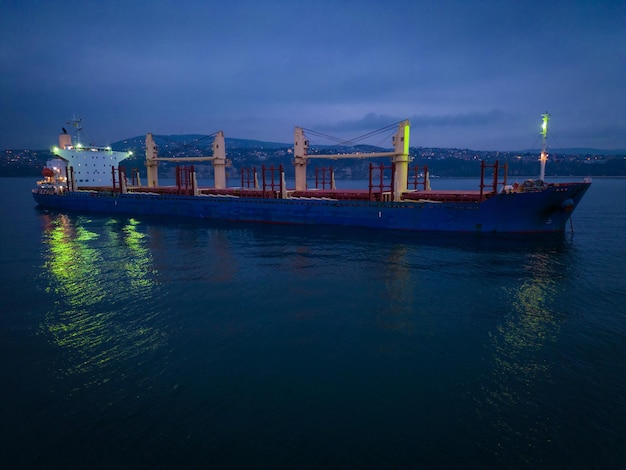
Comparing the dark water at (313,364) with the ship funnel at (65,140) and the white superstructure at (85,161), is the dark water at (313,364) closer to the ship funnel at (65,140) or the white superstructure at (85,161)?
the white superstructure at (85,161)

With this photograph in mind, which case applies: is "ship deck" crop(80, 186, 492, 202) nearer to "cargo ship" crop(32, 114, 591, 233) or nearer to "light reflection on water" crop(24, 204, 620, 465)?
"cargo ship" crop(32, 114, 591, 233)

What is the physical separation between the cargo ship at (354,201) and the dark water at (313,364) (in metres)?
9.93

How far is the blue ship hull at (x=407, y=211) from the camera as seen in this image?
3559 cm

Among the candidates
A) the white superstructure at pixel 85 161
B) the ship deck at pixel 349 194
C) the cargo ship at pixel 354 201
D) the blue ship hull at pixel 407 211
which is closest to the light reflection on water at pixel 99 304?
the blue ship hull at pixel 407 211

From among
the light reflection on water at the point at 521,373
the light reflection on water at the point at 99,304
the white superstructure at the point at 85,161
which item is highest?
the white superstructure at the point at 85,161

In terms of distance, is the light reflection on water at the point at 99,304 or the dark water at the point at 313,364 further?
the light reflection on water at the point at 99,304

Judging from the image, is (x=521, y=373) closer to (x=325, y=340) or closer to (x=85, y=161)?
(x=325, y=340)

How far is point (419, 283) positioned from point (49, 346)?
A: 19.5 meters

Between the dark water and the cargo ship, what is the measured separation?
9.93 m

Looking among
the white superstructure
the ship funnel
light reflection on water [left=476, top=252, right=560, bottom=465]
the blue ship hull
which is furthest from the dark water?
the ship funnel

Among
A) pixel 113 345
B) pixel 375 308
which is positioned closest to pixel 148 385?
pixel 113 345

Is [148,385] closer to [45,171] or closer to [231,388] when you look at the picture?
[231,388]

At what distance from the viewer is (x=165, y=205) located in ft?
181

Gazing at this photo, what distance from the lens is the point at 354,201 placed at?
4209cm
